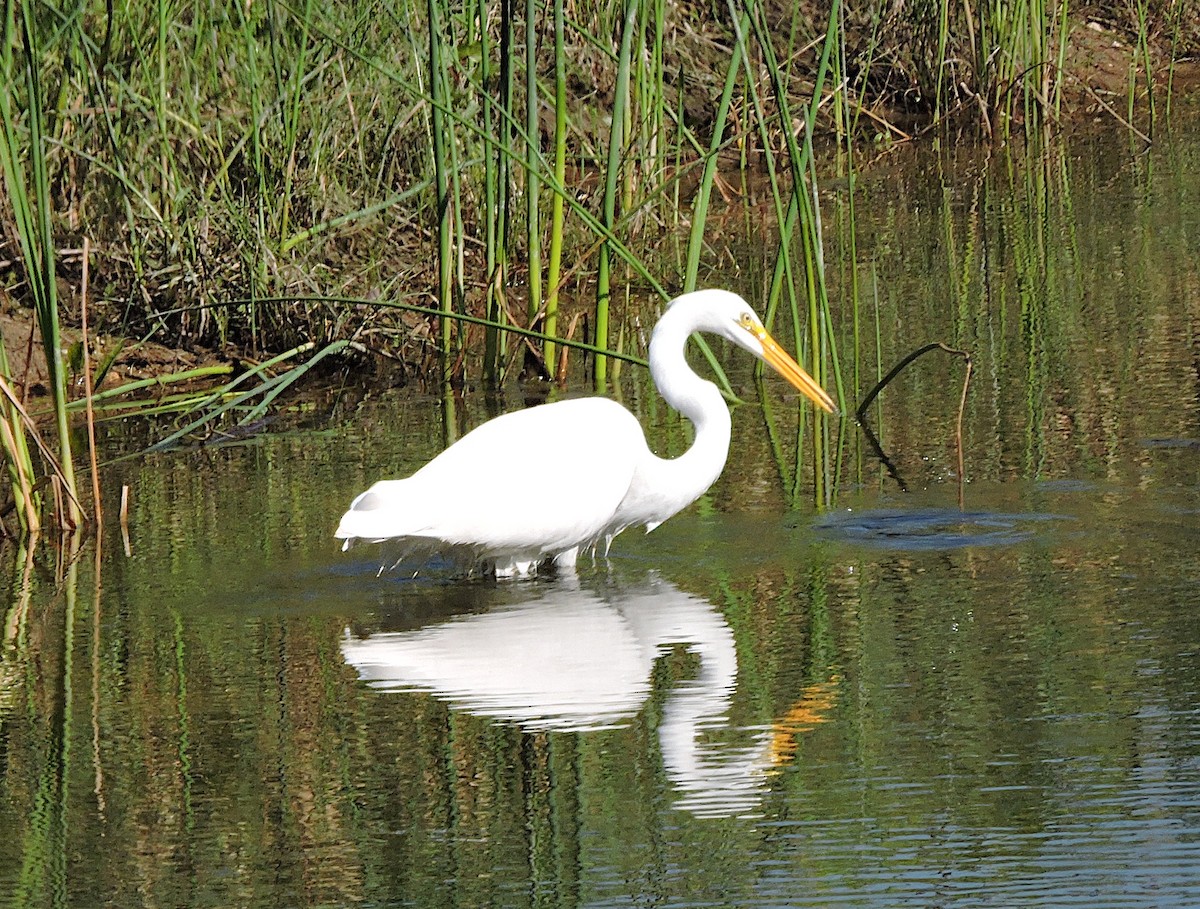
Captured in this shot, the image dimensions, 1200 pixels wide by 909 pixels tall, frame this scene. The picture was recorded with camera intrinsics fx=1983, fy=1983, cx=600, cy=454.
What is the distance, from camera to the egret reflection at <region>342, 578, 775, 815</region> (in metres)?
3.96

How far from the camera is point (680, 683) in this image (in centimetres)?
455

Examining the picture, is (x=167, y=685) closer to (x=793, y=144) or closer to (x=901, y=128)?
(x=793, y=144)

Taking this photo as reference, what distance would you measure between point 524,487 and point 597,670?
3.21ft

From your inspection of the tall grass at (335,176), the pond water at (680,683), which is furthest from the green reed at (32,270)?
the tall grass at (335,176)

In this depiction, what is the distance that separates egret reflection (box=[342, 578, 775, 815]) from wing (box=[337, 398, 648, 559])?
201mm

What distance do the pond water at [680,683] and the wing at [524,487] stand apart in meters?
0.19

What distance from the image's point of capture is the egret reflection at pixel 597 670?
3961 mm

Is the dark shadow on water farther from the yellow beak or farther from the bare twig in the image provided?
the yellow beak

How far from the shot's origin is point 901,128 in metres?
14.6

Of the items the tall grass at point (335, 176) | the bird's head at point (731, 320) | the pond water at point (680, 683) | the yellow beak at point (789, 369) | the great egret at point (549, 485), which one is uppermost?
the tall grass at point (335, 176)

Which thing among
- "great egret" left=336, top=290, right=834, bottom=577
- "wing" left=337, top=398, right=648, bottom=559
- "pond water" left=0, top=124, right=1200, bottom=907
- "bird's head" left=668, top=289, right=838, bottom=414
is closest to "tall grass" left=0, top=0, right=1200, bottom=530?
"bird's head" left=668, top=289, right=838, bottom=414

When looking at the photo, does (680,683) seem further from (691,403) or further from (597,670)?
(691,403)

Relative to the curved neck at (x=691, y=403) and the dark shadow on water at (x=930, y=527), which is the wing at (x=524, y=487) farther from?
the dark shadow on water at (x=930, y=527)

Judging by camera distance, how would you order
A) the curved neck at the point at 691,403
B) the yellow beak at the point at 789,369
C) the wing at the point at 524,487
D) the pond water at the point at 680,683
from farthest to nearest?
the yellow beak at the point at 789,369
the curved neck at the point at 691,403
the wing at the point at 524,487
the pond water at the point at 680,683
